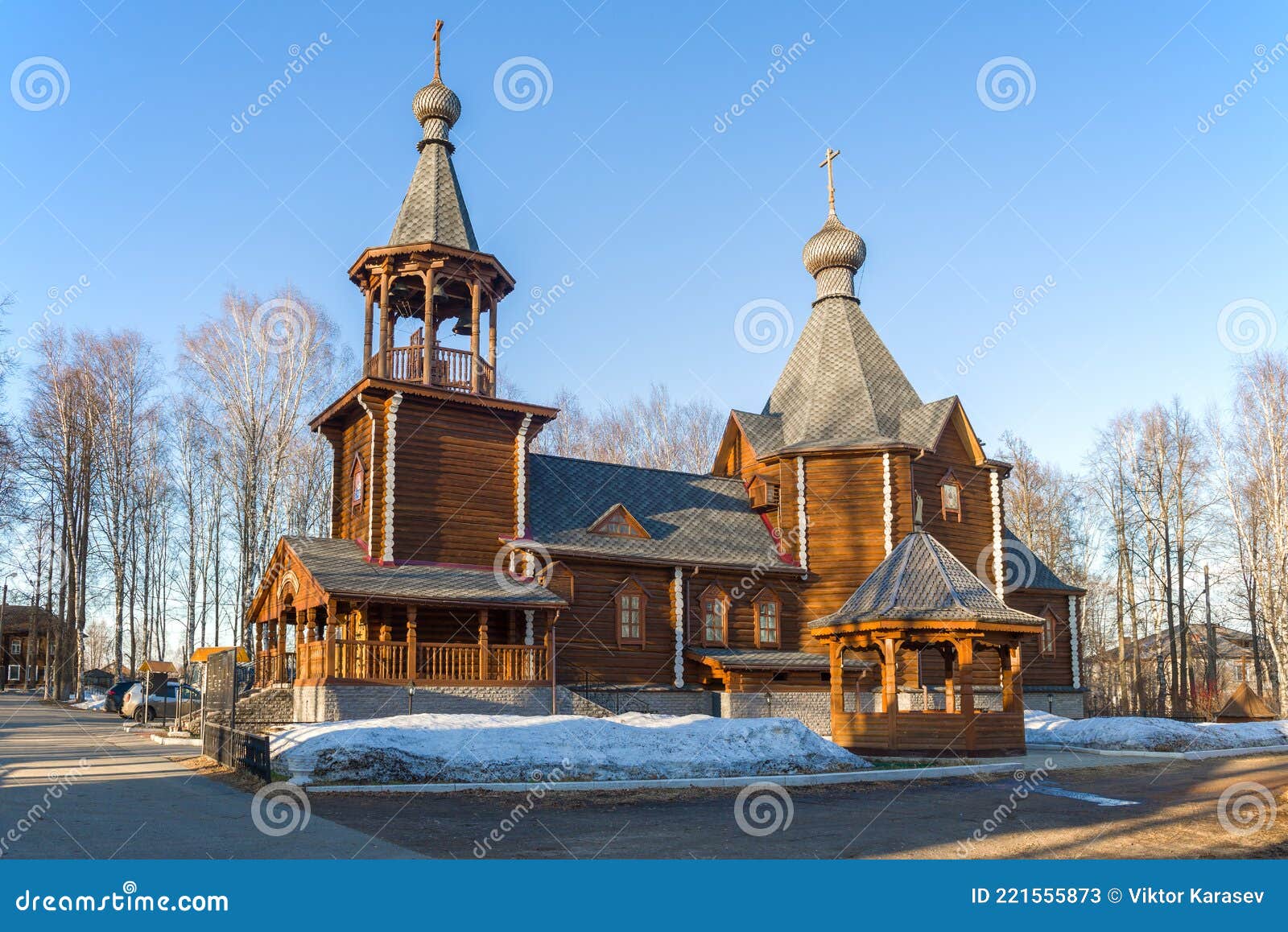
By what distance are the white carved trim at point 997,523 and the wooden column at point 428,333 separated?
52.5ft

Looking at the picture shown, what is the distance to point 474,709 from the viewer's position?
2036 cm

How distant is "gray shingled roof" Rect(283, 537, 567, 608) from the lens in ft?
64.5

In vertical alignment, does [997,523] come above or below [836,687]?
above

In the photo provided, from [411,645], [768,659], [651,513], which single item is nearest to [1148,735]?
[768,659]

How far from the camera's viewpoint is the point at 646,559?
2444cm

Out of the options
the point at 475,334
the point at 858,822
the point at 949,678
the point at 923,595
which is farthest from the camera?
the point at 475,334

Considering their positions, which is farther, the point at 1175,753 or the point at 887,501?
the point at 887,501

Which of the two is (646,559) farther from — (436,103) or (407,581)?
(436,103)

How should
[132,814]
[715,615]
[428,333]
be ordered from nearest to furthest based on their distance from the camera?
[132,814]
[428,333]
[715,615]

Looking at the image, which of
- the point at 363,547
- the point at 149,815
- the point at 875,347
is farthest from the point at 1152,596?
the point at 149,815

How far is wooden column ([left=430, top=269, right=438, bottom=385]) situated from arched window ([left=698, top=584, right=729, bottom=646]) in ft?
28.1

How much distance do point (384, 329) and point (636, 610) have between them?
340 inches

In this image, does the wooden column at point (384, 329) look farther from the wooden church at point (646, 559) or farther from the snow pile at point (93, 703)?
the snow pile at point (93, 703)

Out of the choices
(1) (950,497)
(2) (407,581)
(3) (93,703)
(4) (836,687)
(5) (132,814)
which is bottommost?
(3) (93,703)
